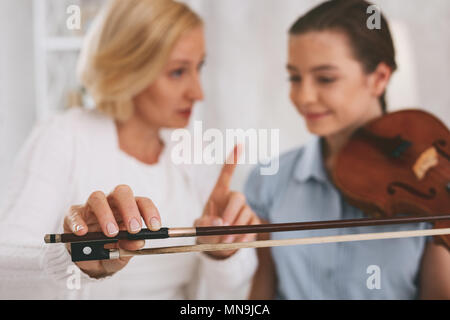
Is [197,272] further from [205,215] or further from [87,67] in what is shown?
[87,67]

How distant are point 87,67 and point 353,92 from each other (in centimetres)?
39

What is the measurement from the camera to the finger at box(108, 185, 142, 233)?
411mm

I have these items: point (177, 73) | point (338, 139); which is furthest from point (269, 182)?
point (177, 73)

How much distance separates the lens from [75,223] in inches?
16.2

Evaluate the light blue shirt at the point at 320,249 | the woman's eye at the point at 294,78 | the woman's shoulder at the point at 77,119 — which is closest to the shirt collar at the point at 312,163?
the light blue shirt at the point at 320,249

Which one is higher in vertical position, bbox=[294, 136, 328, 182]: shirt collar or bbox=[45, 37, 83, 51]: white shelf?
bbox=[45, 37, 83, 51]: white shelf

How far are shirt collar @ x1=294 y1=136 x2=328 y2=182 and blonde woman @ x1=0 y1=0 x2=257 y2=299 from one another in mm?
142

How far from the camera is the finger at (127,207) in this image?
0.41m

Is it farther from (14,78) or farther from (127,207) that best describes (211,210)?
(14,78)

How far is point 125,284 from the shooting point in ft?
1.99

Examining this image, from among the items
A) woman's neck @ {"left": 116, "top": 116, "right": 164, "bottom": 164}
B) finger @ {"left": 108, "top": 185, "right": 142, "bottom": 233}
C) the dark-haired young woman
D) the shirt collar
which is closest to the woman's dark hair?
the dark-haired young woman

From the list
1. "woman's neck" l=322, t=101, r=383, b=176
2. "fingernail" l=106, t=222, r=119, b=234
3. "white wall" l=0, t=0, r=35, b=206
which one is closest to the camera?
"fingernail" l=106, t=222, r=119, b=234

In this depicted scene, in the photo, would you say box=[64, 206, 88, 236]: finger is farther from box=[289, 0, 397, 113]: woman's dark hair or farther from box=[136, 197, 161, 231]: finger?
box=[289, 0, 397, 113]: woman's dark hair

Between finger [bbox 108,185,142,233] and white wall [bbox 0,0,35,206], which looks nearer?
finger [bbox 108,185,142,233]
